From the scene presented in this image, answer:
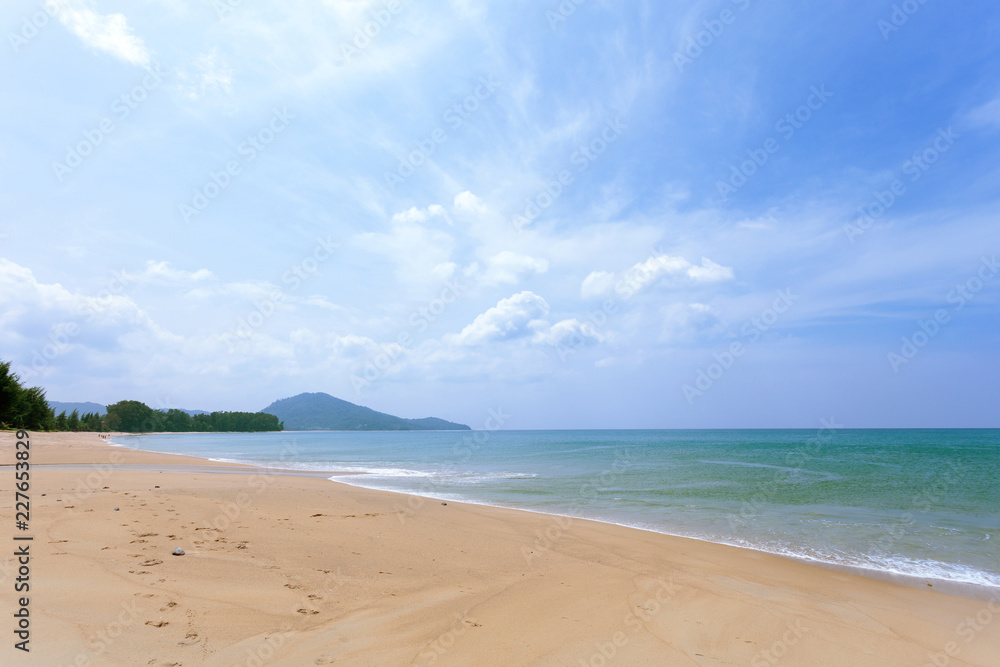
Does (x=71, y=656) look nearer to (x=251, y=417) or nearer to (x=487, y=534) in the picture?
(x=487, y=534)

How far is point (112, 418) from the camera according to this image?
12544 centimetres

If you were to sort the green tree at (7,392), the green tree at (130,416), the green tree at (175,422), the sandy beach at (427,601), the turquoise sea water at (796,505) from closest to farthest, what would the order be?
1. the sandy beach at (427,601)
2. the turquoise sea water at (796,505)
3. the green tree at (7,392)
4. the green tree at (130,416)
5. the green tree at (175,422)

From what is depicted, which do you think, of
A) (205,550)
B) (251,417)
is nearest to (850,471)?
(205,550)

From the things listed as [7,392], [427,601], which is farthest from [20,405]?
[427,601]

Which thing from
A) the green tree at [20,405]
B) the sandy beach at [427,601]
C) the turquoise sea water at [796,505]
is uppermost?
the green tree at [20,405]

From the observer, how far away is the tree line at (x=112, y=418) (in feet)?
155

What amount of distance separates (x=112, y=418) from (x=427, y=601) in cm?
15988

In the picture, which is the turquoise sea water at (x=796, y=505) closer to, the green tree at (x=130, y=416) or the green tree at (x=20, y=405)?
the green tree at (x=20, y=405)

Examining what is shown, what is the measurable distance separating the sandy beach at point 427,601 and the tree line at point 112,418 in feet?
177

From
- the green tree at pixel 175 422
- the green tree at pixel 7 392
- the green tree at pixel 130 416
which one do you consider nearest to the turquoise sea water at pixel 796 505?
the green tree at pixel 7 392

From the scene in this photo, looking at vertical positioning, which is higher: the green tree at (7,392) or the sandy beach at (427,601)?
the green tree at (7,392)

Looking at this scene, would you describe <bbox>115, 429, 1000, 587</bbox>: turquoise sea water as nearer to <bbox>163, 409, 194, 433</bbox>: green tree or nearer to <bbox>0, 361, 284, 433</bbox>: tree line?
<bbox>0, 361, 284, 433</bbox>: tree line

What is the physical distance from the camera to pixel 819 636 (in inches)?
236

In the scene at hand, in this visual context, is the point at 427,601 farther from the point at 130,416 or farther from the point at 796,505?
the point at 130,416
